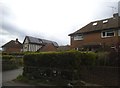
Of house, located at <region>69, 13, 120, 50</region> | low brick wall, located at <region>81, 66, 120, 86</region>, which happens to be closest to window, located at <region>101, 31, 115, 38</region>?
house, located at <region>69, 13, 120, 50</region>

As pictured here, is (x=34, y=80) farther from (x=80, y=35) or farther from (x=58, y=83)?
(x=80, y=35)

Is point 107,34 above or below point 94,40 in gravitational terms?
above

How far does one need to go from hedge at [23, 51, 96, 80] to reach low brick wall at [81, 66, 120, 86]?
598 millimetres

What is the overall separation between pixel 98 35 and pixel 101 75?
54.9 feet

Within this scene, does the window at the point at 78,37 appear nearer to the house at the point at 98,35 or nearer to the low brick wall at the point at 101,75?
the house at the point at 98,35

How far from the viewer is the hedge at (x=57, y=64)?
534 inches

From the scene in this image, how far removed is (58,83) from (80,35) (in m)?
19.8

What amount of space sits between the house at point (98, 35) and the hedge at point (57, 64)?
1166 centimetres

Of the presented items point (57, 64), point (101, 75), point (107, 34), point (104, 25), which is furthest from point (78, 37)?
point (101, 75)

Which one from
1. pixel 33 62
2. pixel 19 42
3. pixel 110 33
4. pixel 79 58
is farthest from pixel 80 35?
pixel 19 42

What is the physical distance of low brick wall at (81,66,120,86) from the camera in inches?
512

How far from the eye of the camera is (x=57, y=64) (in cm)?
1459

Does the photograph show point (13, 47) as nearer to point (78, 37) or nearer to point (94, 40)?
point (78, 37)

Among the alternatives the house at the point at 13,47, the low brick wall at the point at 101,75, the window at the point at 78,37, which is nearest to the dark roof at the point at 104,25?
the window at the point at 78,37
